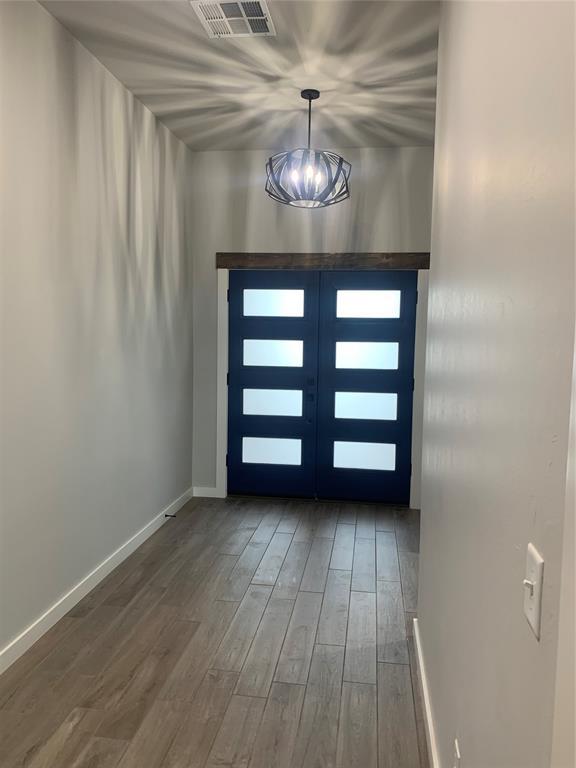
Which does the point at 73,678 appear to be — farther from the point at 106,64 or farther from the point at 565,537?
the point at 106,64

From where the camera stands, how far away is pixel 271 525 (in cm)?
456

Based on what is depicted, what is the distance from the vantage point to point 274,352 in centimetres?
515

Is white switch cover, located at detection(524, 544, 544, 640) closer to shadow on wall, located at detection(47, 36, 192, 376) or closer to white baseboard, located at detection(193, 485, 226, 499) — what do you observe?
shadow on wall, located at detection(47, 36, 192, 376)

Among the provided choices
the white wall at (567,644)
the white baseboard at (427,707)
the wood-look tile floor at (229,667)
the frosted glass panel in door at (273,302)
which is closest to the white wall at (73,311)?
the wood-look tile floor at (229,667)

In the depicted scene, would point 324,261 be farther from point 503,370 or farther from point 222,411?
point 503,370

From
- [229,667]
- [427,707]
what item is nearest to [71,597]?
[229,667]

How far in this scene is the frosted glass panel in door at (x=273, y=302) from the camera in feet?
16.7

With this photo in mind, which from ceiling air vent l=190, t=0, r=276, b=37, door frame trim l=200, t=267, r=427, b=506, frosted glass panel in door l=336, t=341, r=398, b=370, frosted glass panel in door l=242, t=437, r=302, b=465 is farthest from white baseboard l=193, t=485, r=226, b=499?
ceiling air vent l=190, t=0, r=276, b=37

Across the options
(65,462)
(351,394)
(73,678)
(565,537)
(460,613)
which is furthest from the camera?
(351,394)

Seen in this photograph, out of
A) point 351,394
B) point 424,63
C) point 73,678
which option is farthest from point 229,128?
point 73,678

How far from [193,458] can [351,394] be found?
1538 mm

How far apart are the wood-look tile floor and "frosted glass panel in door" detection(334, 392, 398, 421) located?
4.22 ft

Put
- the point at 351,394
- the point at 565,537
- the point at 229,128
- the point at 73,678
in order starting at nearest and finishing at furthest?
the point at 565,537
the point at 73,678
the point at 229,128
the point at 351,394

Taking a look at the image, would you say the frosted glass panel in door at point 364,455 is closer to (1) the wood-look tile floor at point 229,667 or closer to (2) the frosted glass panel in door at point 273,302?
(1) the wood-look tile floor at point 229,667
